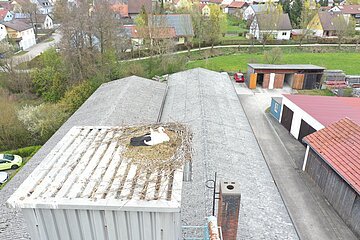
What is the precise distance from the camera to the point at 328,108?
21.2 metres

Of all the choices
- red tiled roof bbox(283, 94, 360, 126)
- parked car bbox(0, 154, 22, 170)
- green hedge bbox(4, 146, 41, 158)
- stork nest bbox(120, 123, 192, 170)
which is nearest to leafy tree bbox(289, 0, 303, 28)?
red tiled roof bbox(283, 94, 360, 126)

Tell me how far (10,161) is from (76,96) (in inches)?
344

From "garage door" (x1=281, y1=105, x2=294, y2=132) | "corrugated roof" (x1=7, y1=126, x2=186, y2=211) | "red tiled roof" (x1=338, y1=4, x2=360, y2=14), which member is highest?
"red tiled roof" (x1=338, y1=4, x2=360, y2=14)

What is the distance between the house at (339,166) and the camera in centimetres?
1373

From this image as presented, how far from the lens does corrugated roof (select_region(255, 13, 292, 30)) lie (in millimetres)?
52938

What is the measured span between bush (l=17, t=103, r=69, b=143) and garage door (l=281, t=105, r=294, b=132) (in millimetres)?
17298

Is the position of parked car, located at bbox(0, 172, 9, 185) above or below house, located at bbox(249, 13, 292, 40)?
below

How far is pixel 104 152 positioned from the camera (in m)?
6.71

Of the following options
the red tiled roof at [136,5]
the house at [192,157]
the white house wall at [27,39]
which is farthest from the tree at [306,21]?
the white house wall at [27,39]

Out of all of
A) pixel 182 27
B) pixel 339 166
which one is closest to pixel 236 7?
pixel 182 27

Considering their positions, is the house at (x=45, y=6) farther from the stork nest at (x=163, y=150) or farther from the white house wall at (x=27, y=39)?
the stork nest at (x=163, y=150)

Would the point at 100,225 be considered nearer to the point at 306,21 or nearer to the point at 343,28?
the point at 343,28

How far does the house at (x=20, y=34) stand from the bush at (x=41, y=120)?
Result: 36.1 meters

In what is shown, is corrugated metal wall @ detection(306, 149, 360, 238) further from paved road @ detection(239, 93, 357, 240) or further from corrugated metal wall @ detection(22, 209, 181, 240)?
corrugated metal wall @ detection(22, 209, 181, 240)
